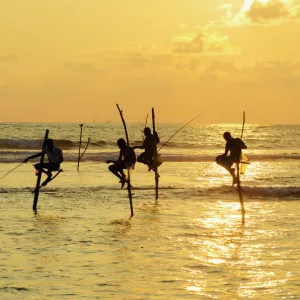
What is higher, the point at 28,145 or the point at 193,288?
the point at 193,288

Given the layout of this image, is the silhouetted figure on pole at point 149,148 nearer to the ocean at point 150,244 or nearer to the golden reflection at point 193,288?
the ocean at point 150,244

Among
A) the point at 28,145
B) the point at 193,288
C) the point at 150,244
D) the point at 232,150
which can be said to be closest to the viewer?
the point at 193,288

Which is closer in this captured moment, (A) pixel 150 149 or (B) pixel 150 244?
(B) pixel 150 244

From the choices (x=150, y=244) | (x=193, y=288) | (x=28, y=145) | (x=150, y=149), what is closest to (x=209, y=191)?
(x=150, y=149)

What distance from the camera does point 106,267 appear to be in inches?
454

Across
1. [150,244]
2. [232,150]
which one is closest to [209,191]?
[232,150]

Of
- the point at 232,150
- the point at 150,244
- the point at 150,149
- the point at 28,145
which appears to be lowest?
the point at 28,145

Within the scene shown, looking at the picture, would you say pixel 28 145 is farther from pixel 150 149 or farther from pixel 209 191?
pixel 150 149

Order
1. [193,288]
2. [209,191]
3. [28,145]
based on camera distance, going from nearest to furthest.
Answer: [193,288], [209,191], [28,145]

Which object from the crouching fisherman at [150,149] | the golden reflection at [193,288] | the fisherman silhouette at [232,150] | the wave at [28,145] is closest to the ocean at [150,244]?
the golden reflection at [193,288]

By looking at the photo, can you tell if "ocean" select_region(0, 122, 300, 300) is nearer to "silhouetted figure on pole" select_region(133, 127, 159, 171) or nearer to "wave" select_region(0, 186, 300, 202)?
"wave" select_region(0, 186, 300, 202)

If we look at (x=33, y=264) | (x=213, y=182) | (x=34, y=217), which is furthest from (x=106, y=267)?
(x=213, y=182)

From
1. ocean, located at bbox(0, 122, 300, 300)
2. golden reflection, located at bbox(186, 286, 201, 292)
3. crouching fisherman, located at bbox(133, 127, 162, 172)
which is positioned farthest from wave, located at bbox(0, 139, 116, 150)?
golden reflection, located at bbox(186, 286, 201, 292)

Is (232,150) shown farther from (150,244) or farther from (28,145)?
(28,145)
